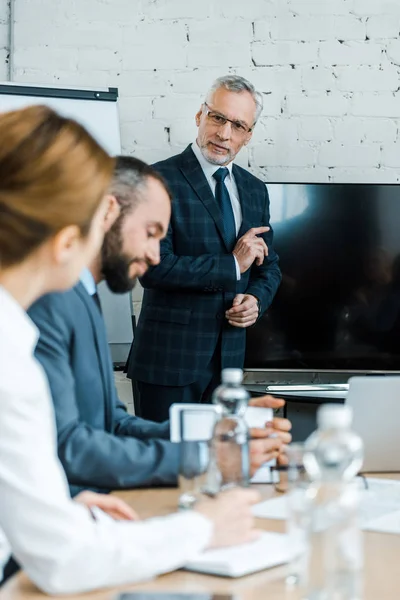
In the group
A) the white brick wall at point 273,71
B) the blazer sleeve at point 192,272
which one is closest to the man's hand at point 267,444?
the blazer sleeve at point 192,272

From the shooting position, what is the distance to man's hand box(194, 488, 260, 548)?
4.01 ft

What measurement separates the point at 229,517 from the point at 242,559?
0.06 m

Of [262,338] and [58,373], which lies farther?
[262,338]

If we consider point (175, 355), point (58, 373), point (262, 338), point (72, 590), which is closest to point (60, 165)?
point (72, 590)

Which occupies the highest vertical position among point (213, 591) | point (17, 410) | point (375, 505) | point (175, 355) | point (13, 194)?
point (13, 194)

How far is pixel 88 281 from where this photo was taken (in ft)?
6.62

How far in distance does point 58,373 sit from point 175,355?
1.43m

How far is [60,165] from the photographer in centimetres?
113

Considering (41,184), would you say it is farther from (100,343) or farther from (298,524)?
(100,343)

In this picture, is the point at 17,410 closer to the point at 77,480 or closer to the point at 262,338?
the point at 77,480

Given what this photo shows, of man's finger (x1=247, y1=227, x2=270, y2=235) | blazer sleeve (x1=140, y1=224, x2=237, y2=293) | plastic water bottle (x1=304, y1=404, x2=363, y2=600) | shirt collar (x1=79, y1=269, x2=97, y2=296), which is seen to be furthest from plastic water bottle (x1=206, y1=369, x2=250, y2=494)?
man's finger (x1=247, y1=227, x2=270, y2=235)

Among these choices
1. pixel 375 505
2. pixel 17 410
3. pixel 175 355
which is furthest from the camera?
pixel 175 355

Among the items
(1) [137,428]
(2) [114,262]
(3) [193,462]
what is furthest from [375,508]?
(2) [114,262]

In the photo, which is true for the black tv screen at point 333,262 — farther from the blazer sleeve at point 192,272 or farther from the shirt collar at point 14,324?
the shirt collar at point 14,324
